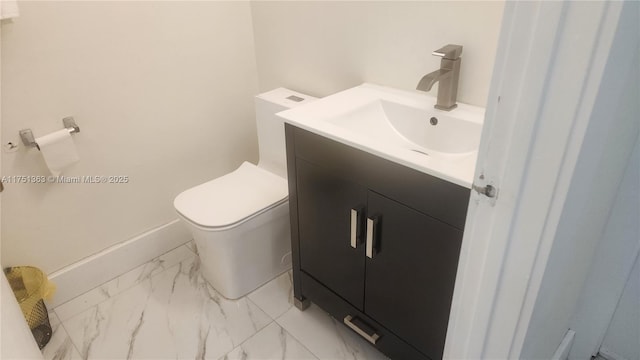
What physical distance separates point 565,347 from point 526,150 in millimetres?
1042

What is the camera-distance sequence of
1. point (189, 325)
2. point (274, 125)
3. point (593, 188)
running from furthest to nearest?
point (274, 125)
point (189, 325)
point (593, 188)

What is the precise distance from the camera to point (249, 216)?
5.56ft

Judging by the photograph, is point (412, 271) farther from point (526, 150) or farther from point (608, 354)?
point (608, 354)

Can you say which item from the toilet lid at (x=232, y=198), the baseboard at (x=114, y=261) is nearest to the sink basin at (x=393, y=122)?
the toilet lid at (x=232, y=198)

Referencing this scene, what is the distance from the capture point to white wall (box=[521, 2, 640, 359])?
0.70 meters

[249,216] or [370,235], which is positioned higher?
[370,235]

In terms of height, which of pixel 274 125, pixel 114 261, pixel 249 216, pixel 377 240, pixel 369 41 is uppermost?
pixel 369 41

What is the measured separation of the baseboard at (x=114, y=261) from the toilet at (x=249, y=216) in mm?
339

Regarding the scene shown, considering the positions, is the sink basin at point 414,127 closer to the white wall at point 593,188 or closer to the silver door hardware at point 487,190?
the white wall at point 593,188

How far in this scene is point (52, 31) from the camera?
61.3 inches

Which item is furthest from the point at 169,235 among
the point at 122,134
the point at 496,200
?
the point at 496,200

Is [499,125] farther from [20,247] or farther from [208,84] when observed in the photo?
[20,247]

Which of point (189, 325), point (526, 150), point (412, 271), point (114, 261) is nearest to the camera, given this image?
point (526, 150)

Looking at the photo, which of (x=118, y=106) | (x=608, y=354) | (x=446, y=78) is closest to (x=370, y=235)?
(x=446, y=78)
